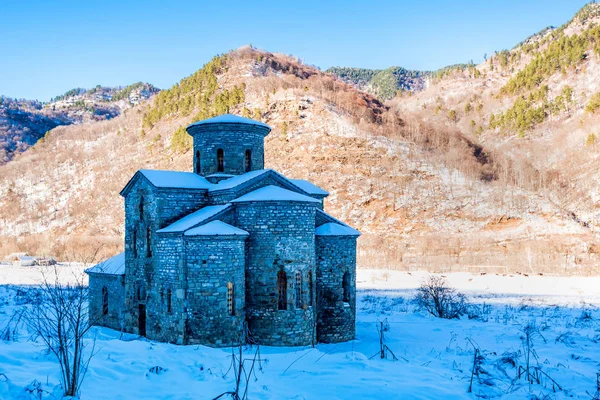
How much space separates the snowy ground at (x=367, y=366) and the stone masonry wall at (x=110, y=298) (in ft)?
2.29

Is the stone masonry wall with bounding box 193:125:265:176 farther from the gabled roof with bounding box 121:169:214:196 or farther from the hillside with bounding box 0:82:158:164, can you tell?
the hillside with bounding box 0:82:158:164

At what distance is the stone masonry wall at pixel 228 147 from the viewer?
1989cm

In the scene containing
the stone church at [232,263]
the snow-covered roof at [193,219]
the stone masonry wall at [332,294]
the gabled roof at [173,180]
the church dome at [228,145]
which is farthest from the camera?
the church dome at [228,145]

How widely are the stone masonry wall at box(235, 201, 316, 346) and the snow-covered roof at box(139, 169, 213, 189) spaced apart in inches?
117

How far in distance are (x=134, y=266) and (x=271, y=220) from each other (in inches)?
243

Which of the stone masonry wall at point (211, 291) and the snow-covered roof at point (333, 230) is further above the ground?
the snow-covered roof at point (333, 230)

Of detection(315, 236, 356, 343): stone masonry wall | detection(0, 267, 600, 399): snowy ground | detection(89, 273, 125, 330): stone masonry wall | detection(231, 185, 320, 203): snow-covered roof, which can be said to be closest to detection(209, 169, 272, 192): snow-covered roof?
detection(231, 185, 320, 203): snow-covered roof

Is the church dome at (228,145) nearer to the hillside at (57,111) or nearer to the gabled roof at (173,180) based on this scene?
the gabled roof at (173,180)

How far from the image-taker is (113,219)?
6900 cm

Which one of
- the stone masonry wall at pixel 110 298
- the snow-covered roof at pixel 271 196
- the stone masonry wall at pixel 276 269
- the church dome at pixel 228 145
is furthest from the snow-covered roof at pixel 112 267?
the snow-covered roof at pixel 271 196

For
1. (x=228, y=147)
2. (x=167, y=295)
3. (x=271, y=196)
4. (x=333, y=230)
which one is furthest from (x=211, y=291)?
(x=228, y=147)

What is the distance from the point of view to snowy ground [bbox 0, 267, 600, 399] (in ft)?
30.5

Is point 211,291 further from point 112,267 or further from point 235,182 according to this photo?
point 112,267

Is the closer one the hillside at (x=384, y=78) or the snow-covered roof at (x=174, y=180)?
the snow-covered roof at (x=174, y=180)
